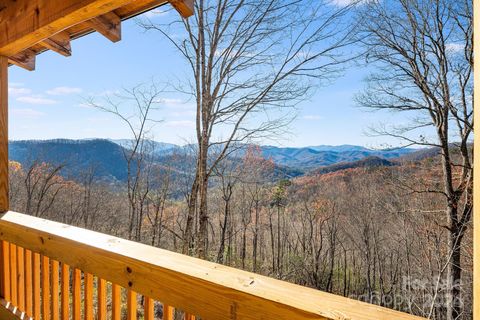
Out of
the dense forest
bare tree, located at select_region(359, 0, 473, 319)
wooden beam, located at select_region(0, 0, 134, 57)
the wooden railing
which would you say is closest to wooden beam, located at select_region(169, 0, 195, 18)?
wooden beam, located at select_region(0, 0, 134, 57)

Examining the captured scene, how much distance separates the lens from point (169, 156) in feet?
31.5

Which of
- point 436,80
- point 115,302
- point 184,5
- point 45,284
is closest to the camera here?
point 115,302

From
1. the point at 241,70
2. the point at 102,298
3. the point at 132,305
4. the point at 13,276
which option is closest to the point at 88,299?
the point at 102,298

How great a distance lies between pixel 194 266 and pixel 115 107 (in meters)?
8.04

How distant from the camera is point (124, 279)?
104 centimetres

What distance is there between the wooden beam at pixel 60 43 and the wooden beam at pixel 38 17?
0.32 ft

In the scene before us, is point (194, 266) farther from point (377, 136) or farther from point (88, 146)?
point (88, 146)

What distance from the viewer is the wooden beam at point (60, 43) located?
180 centimetres

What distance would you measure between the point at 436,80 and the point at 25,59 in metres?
7.45

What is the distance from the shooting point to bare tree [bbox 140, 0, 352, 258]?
21.4 ft

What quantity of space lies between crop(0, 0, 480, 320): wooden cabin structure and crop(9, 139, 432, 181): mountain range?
18.4 feet

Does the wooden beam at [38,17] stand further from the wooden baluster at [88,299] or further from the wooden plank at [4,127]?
the wooden baluster at [88,299]

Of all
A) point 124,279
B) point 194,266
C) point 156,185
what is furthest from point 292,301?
point 156,185

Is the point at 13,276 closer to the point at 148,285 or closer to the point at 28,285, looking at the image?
the point at 28,285
